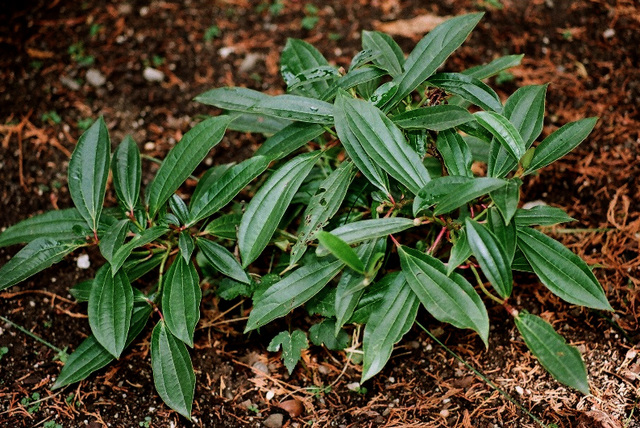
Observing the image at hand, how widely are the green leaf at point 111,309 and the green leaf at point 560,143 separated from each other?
121 cm

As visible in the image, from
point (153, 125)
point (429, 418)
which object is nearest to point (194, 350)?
point (429, 418)

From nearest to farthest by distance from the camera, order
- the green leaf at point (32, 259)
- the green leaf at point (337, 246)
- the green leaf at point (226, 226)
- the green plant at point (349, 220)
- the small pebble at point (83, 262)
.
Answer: the green leaf at point (337, 246) < the green plant at point (349, 220) < the green leaf at point (32, 259) < the green leaf at point (226, 226) < the small pebble at point (83, 262)

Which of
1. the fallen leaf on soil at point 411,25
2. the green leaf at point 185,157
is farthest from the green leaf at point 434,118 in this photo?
the fallen leaf on soil at point 411,25

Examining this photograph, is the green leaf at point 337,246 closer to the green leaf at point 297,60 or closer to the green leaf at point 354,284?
the green leaf at point 354,284

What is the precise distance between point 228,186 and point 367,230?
1.49ft

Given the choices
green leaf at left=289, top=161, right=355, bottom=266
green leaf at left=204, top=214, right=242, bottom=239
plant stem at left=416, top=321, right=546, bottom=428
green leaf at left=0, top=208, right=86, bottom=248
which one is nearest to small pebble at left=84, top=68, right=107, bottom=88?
green leaf at left=0, top=208, right=86, bottom=248

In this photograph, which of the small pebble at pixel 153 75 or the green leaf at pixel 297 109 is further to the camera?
the small pebble at pixel 153 75

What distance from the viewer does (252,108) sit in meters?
1.85

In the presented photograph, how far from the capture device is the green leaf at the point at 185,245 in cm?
184

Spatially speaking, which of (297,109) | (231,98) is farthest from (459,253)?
(231,98)

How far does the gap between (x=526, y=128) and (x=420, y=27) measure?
129 cm

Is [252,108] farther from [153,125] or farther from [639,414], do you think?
[639,414]

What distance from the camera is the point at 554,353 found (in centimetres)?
159

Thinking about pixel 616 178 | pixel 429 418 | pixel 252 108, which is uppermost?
pixel 252 108
